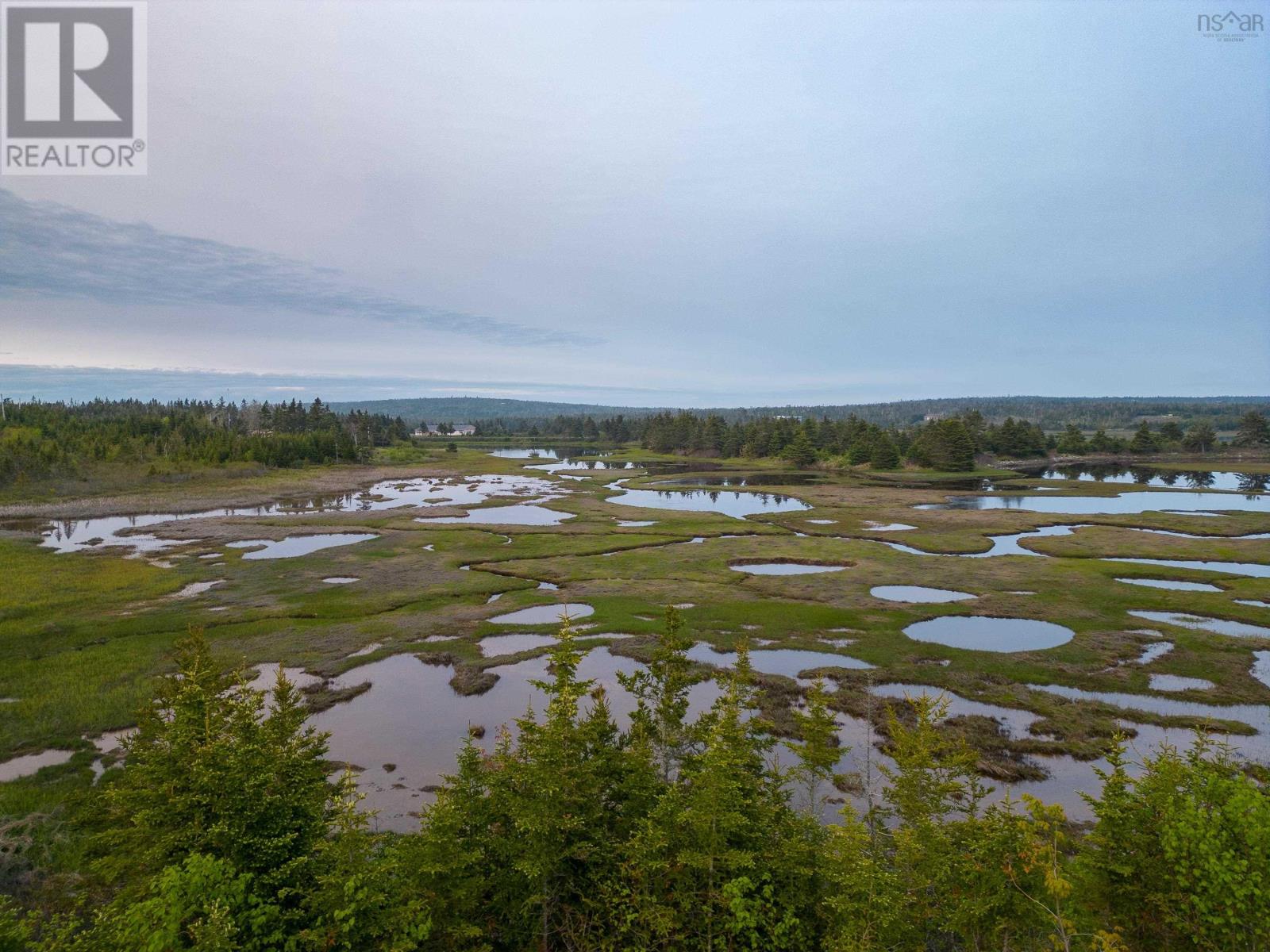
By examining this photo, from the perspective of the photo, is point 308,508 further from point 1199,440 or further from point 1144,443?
point 1199,440

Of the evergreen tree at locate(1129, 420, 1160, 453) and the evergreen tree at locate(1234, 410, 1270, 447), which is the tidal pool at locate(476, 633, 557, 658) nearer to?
the evergreen tree at locate(1129, 420, 1160, 453)

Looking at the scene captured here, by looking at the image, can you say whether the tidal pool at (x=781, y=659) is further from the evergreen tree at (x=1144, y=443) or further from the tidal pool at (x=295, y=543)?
the evergreen tree at (x=1144, y=443)

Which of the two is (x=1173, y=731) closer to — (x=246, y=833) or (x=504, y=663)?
(x=504, y=663)

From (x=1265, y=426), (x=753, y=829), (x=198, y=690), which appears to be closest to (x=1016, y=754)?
(x=753, y=829)

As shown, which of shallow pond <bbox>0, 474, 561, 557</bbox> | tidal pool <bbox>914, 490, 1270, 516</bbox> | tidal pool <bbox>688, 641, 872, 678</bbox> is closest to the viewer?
tidal pool <bbox>688, 641, 872, 678</bbox>

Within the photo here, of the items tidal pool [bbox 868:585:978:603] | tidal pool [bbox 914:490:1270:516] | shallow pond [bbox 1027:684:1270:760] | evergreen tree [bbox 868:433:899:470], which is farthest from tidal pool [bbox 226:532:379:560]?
evergreen tree [bbox 868:433:899:470]

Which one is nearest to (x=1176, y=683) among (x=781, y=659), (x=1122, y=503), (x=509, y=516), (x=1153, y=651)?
(x=1153, y=651)

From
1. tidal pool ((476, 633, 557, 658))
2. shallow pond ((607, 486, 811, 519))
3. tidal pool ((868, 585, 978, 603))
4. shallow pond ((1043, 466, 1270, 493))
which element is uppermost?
shallow pond ((1043, 466, 1270, 493))

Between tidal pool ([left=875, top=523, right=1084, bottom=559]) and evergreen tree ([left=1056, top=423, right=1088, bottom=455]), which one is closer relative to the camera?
tidal pool ([left=875, top=523, right=1084, bottom=559])
